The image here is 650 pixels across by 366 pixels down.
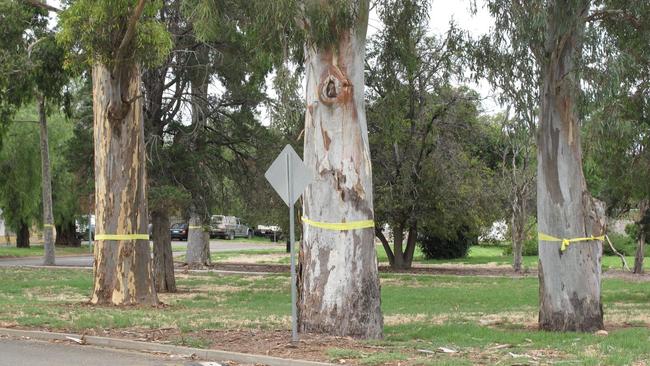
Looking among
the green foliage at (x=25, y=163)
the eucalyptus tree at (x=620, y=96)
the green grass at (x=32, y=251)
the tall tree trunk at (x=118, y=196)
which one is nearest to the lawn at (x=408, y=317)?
the tall tree trunk at (x=118, y=196)

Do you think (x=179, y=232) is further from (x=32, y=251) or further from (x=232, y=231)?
(x=32, y=251)

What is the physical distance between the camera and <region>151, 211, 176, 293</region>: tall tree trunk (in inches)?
910

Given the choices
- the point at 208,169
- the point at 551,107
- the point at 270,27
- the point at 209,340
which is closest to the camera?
the point at 209,340

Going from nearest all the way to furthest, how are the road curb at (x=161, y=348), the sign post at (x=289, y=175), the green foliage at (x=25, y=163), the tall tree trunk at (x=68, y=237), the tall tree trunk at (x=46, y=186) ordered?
the road curb at (x=161, y=348), the sign post at (x=289, y=175), the tall tree trunk at (x=46, y=186), the green foliage at (x=25, y=163), the tall tree trunk at (x=68, y=237)

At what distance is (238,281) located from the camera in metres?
27.0

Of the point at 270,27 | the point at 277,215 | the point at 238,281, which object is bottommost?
the point at 238,281

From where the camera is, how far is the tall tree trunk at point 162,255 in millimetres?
23109

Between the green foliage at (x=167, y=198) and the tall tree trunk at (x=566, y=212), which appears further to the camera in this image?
the green foliage at (x=167, y=198)

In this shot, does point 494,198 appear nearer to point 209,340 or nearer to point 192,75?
point 192,75

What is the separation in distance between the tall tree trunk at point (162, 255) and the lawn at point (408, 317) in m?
0.52

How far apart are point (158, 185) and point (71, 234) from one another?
34.5 meters

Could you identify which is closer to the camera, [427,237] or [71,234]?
[427,237]

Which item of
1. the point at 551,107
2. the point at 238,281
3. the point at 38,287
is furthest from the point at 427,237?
the point at 551,107

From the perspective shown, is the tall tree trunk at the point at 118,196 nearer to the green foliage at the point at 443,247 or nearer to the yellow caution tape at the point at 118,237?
the yellow caution tape at the point at 118,237
